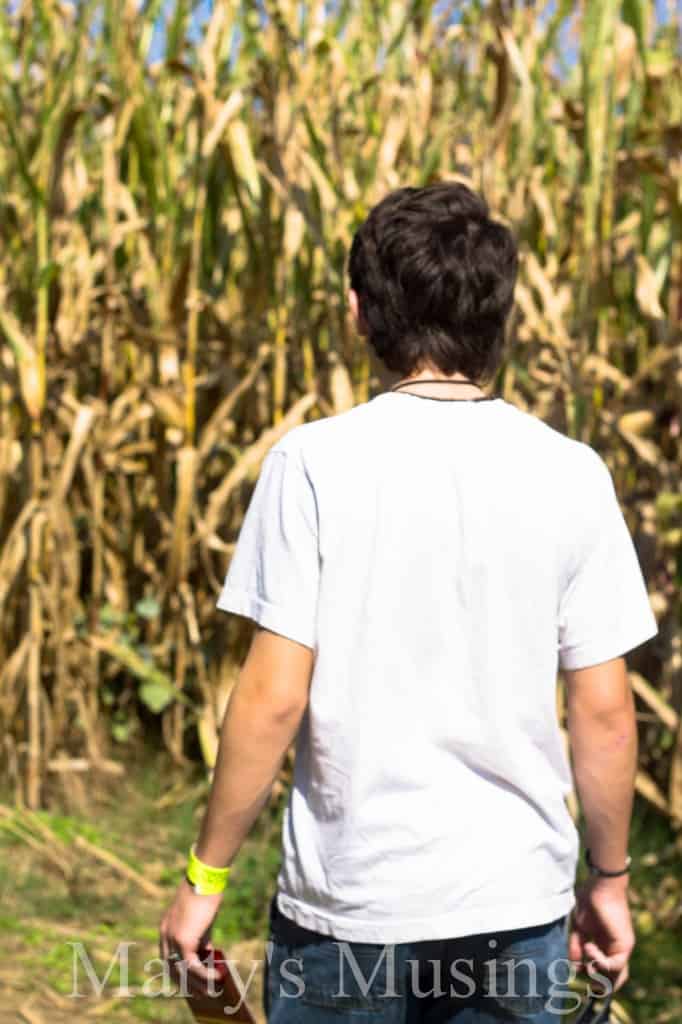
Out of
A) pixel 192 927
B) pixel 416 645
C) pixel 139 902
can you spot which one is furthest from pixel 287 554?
pixel 139 902

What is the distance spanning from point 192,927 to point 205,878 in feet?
0.19

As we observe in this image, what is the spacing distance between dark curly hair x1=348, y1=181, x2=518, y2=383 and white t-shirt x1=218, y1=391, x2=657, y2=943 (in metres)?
0.07

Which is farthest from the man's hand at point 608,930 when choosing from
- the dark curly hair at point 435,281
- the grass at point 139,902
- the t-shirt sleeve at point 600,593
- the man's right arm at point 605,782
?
the grass at point 139,902

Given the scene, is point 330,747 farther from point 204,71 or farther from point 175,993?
point 204,71

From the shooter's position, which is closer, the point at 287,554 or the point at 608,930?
the point at 287,554

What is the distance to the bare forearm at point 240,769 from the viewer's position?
5.02 ft

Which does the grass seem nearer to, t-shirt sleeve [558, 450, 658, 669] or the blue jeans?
the blue jeans

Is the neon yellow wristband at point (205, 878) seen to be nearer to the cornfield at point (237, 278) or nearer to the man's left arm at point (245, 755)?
the man's left arm at point (245, 755)

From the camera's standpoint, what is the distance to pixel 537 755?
1.56m

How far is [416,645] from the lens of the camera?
1497mm

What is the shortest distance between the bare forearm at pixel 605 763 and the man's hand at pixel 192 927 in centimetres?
45

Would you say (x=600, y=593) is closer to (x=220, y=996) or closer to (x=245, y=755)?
(x=245, y=755)

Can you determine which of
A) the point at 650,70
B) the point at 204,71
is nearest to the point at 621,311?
the point at 650,70

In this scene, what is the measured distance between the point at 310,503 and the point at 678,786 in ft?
7.56
